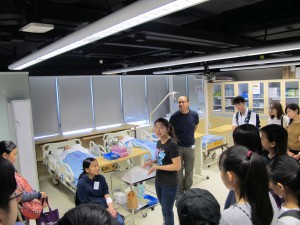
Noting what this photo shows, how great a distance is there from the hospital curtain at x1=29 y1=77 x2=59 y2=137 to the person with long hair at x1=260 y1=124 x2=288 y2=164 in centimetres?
516

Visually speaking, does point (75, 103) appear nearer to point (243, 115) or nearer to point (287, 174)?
point (243, 115)

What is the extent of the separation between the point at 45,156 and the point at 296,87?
21.7 feet

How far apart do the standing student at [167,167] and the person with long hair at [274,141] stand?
2.87 feet

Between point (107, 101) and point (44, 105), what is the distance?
170cm

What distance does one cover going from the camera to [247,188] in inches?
47.4

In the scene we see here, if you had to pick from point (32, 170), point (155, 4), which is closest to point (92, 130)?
point (32, 170)

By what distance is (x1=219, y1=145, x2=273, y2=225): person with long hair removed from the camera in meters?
1.14

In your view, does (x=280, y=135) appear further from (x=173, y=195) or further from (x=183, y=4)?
(x=183, y=4)

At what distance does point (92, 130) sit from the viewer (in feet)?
21.3

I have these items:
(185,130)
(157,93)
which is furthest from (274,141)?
(157,93)

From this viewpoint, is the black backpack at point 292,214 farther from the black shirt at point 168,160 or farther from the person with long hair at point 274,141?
the black shirt at point 168,160

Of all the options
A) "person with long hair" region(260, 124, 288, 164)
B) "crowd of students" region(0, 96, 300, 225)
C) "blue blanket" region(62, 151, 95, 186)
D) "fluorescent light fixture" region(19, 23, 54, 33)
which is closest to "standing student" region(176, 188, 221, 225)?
"crowd of students" region(0, 96, 300, 225)

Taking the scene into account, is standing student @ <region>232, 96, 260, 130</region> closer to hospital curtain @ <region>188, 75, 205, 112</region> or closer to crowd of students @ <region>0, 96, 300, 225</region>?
crowd of students @ <region>0, 96, 300, 225</region>

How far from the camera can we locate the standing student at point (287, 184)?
4.29 feet
